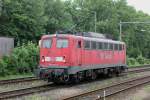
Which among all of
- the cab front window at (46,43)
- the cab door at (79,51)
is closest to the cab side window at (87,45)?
the cab door at (79,51)

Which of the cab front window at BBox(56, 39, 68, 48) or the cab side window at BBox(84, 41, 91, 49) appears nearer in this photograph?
the cab front window at BBox(56, 39, 68, 48)

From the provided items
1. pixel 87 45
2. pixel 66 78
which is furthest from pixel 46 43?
pixel 87 45

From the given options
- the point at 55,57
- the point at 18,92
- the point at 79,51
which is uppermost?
the point at 79,51

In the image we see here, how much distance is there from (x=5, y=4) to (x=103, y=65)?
1105 inches

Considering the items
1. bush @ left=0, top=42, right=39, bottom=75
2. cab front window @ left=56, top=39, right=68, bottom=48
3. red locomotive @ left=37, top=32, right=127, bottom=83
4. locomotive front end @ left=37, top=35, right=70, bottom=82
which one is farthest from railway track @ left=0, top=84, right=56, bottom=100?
bush @ left=0, top=42, right=39, bottom=75

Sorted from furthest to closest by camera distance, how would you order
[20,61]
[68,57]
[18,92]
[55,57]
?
[20,61], [55,57], [68,57], [18,92]

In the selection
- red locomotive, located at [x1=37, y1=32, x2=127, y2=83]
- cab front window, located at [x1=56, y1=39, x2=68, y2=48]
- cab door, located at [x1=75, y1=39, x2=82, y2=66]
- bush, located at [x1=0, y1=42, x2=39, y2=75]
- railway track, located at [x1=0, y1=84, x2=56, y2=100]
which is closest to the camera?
railway track, located at [x1=0, y1=84, x2=56, y2=100]

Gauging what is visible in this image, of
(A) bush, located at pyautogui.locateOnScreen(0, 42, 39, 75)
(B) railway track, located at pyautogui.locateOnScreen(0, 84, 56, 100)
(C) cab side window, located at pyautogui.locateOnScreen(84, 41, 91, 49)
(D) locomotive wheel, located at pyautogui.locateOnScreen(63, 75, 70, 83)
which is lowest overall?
(B) railway track, located at pyautogui.locateOnScreen(0, 84, 56, 100)

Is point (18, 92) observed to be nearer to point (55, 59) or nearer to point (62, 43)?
point (55, 59)

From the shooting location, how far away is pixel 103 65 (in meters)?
27.0

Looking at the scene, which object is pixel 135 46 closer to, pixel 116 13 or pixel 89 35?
pixel 116 13

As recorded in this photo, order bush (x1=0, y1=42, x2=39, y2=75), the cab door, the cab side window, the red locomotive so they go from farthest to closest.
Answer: bush (x1=0, y1=42, x2=39, y2=75) < the cab side window < the cab door < the red locomotive

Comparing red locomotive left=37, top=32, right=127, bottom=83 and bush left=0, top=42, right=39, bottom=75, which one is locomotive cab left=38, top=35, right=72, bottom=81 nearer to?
red locomotive left=37, top=32, right=127, bottom=83

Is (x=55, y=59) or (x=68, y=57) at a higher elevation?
(x=68, y=57)
